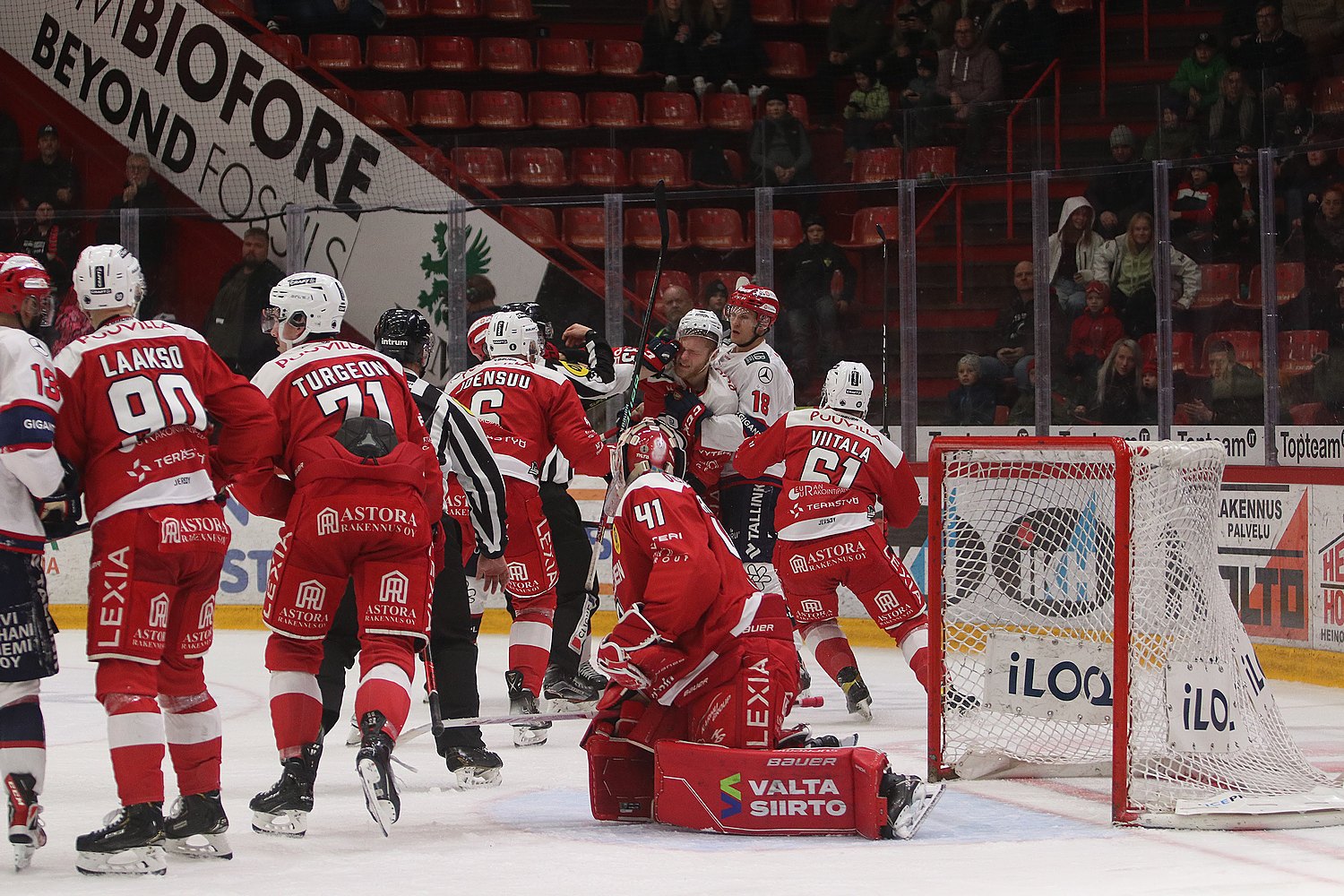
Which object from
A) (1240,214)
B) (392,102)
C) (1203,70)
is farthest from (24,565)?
(392,102)

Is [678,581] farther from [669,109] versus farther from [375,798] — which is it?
[669,109]

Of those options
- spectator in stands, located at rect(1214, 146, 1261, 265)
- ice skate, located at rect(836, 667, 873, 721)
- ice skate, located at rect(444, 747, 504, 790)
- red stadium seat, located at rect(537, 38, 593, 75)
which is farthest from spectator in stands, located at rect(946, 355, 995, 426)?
red stadium seat, located at rect(537, 38, 593, 75)

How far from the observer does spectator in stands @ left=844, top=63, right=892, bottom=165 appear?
9289mm

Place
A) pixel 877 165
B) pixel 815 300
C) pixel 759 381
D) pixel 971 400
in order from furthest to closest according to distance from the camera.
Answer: pixel 877 165 → pixel 815 300 → pixel 971 400 → pixel 759 381

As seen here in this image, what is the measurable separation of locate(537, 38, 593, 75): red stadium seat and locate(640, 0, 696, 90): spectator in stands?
18.2 inches

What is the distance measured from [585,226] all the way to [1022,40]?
4.41m

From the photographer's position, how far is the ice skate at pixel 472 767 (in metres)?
4.70

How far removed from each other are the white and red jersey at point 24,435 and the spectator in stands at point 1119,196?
561cm

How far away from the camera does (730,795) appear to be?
3.87 m

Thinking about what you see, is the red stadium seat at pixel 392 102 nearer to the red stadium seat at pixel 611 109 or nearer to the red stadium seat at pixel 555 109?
the red stadium seat at pixel 555 109

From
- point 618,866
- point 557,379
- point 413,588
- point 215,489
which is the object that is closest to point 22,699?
point 215,489

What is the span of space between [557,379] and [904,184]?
3.15m

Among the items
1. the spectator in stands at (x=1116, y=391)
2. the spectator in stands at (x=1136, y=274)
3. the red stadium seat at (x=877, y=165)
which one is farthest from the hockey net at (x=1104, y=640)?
the red stadium seat at (x=877, y=165)

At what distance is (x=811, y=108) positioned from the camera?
41.3 ft
